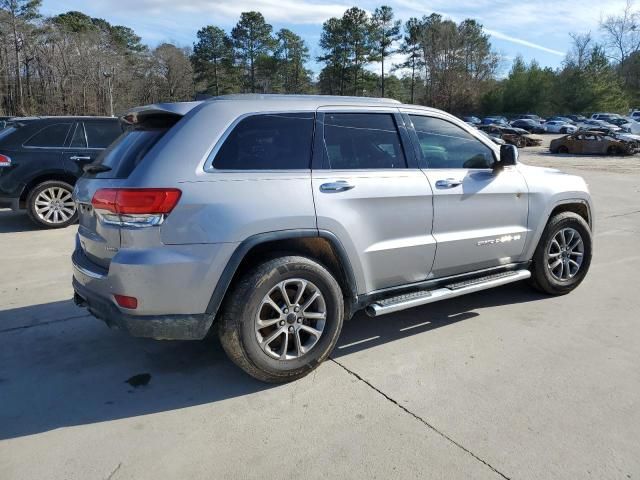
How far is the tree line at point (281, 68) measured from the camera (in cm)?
4438

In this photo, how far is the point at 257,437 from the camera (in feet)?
9.20

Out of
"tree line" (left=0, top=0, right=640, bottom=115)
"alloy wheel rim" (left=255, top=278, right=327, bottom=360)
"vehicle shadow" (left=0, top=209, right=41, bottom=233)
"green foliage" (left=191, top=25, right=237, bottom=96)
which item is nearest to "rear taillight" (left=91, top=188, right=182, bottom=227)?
"alloy wheel rim" (left=255, top=278, right=327, bottom=360)

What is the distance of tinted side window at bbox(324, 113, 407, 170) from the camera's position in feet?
11.7

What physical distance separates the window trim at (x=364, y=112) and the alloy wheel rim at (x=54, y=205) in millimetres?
6047

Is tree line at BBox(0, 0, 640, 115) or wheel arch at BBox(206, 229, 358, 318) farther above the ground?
tree line at BBox(0, 0, 640, 115)

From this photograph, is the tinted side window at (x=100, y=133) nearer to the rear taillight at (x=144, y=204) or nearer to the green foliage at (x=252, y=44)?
the rear taillight at (x=144, y=204)

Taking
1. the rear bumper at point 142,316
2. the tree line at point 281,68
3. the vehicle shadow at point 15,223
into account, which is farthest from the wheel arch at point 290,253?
the tree line at point 281,68

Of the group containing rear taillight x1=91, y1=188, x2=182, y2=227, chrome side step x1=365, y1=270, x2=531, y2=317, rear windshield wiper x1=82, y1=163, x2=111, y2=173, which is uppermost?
rear windshield wiper x1=82, y1=163, x2=111, y2=173

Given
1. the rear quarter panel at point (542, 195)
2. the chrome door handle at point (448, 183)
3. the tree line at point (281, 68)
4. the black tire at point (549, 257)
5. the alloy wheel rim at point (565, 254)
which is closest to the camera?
the chrome door handle at point (448, 183)

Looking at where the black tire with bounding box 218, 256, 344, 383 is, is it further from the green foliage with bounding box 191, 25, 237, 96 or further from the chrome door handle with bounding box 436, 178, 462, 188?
the green foliage with bounding box 191, 25, 237, 96

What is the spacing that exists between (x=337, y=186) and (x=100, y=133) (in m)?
6.55

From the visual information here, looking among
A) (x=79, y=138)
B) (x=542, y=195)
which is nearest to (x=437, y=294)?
(x=542, y=195)

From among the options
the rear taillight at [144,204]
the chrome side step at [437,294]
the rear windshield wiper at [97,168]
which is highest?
the rear windshield wiper at [97,168]

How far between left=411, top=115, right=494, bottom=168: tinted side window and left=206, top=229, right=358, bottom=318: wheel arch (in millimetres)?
1131
